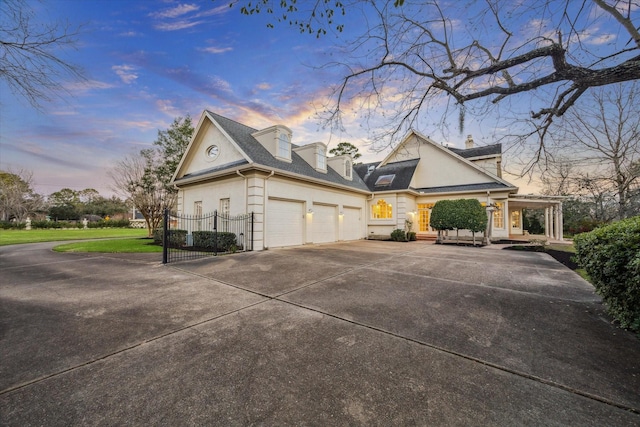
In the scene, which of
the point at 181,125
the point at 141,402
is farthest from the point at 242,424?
the point at 181,125

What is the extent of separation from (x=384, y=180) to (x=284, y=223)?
10.1 m

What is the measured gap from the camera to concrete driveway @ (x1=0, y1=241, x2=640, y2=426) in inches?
69.5

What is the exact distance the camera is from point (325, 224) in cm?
1408

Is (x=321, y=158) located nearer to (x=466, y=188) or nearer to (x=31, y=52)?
(x=466, y=188)

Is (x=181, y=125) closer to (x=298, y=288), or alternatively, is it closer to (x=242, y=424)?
(x=298, y=288)

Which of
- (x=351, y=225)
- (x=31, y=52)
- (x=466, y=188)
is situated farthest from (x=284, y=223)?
(x=466, y=188)

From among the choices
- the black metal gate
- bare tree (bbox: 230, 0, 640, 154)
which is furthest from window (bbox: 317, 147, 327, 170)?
bare tree (bbox: 230, 0, 640, 154)

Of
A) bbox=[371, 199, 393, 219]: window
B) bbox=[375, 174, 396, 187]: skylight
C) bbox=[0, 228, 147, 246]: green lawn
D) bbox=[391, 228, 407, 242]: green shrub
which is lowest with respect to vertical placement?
bbox=[0, 228, 147, 246]: green lawn

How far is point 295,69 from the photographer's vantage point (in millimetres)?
4773

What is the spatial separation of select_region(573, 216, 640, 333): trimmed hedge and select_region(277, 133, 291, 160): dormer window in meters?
11.2

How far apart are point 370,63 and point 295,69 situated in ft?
5.22

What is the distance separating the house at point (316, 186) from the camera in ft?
35.8

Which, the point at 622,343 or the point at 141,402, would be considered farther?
the point at 622,343

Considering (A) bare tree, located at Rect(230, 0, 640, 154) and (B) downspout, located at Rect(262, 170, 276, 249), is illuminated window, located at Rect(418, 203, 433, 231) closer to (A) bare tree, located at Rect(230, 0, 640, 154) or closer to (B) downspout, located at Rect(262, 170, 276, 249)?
(B) downspout, located at Rect(262, 170, 276, 249)
